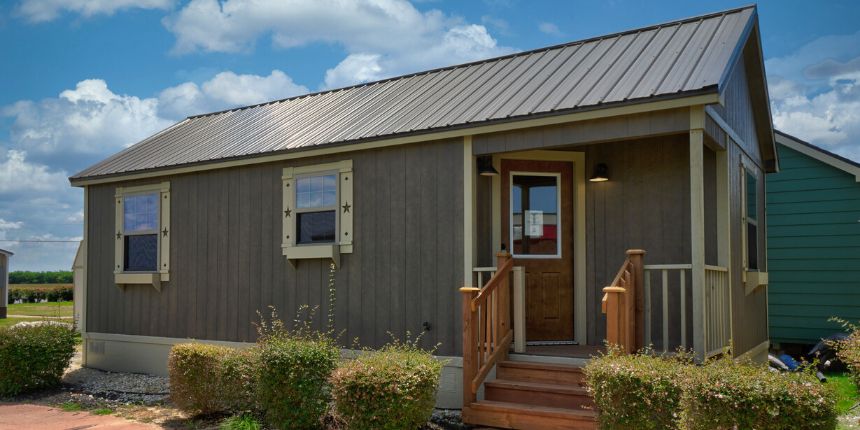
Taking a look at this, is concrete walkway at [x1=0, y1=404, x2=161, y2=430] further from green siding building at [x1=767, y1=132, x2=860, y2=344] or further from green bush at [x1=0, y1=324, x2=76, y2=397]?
green siding building at [x1=767, y1=132, x2=860, y2=344]

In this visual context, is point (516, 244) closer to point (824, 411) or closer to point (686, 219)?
point (686, 219)

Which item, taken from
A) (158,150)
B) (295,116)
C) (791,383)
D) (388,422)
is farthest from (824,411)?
(158,150)

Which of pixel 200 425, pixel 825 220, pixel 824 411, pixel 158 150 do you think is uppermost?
pixel 158 150

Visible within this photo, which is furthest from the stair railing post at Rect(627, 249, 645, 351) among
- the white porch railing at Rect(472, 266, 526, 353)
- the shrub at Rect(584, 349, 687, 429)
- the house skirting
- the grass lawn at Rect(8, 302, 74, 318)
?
the grass lawn at Rect(8, 302, 74, 318)

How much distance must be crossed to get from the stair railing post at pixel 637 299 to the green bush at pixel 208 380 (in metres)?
3.79

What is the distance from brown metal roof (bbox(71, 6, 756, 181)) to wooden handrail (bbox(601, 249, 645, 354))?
4.98 ft

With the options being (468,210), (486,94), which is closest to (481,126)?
(468,210)

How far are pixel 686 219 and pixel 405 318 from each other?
10.4ft

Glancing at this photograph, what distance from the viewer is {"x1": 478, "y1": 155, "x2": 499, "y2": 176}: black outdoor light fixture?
8344mm

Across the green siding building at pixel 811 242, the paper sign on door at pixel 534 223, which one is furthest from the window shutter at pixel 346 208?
the green siding building at pixel 811 242

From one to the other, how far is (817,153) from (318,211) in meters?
8.45

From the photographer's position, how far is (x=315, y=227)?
9492 mm

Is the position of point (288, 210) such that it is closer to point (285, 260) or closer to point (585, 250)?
point (285, 260)

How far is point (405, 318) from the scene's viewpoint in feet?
28.3
